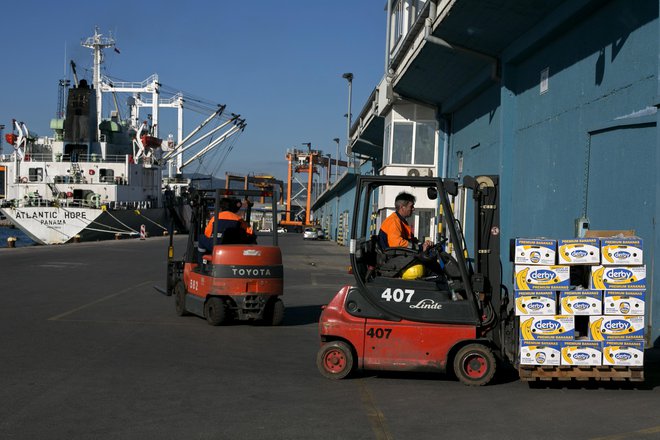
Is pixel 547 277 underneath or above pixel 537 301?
above

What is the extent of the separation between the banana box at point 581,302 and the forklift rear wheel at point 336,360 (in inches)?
87.7

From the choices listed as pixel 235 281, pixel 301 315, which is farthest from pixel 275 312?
pixel 301 315

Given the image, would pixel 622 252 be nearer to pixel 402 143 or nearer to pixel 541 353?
pixel 541 353

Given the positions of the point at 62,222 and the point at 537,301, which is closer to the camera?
the point at 537,301

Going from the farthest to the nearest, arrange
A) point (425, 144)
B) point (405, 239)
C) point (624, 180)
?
point (425, 144) → point (624, 180) → point (405, 239)

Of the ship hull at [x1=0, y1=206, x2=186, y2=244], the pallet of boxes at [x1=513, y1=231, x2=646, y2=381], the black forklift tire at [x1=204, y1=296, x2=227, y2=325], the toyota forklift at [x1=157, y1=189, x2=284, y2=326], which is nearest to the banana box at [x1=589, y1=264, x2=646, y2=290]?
the pallet of boxes at [x1=513, y1=231, x2=646, y2=381]

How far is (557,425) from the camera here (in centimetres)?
669

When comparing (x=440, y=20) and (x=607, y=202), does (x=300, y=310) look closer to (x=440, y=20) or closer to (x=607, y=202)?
(x=607, y=202)

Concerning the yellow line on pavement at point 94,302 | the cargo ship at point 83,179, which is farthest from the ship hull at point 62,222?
the yellow line on pavement at point 94,302

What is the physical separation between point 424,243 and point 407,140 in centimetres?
2117

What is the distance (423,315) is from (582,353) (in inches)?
63.4

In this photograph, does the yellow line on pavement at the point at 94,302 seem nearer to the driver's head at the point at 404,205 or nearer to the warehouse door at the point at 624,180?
the driver's head at the point at 404,205

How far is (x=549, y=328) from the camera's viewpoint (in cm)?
813

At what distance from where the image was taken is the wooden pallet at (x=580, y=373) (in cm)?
805
